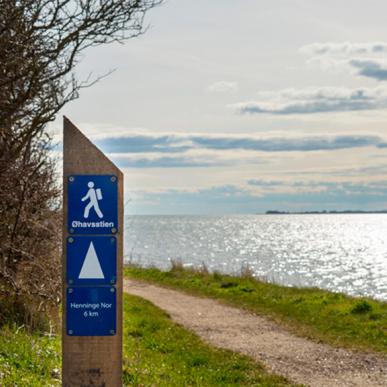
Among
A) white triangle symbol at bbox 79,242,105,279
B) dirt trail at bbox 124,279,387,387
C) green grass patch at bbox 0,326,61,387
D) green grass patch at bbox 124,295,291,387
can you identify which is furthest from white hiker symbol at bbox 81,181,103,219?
dirt trail at bbox 124,279,387,387

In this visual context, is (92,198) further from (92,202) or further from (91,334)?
(91,334)

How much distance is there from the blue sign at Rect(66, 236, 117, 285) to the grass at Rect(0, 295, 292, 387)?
112 inches

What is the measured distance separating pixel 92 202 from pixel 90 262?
1.41 feet

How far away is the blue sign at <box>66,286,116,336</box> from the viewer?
524 cm

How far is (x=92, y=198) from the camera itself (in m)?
5.23

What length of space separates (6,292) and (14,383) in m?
3.03

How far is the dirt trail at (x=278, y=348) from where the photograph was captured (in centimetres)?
1120

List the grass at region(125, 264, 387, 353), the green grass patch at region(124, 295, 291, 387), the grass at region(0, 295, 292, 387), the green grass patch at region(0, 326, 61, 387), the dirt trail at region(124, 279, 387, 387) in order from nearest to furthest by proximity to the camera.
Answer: the green grass patch at region(0, 326, 61, 387)
the grass at region(0, 295, 292, 387)
the green grass patch at region(124, 295, 291, 387)
the dirt trail at region(124, 279, 387, 387)
the grass at region(125, 264, 387, 353)

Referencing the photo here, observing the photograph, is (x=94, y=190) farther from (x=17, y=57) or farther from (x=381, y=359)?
(x=381, y=359)

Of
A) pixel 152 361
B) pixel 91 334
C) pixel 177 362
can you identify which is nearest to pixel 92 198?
pixel 91 334

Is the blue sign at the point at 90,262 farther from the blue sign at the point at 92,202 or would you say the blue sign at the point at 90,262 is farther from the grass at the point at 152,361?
the grass at the point at 152,361


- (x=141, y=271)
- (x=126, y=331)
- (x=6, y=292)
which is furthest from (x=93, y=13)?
(x=141, y=271)

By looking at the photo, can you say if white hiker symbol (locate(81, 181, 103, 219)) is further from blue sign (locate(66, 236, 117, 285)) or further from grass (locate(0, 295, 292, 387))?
grass (locate(0, 295, 292, 387))

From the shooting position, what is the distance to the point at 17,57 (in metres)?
9.37
